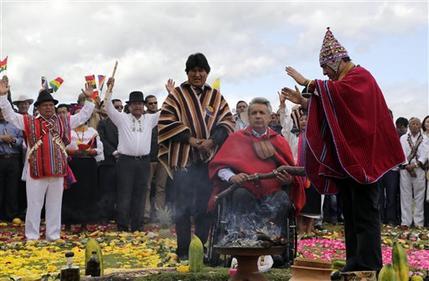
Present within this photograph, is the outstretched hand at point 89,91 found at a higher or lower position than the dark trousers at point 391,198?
higher

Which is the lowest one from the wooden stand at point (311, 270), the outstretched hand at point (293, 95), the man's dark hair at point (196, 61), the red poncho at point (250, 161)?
the wooden stand at point (311, 270)

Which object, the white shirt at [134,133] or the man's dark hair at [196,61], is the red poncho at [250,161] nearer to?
the man's dark hair at [196,61]

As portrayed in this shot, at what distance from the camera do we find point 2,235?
41.1 feet

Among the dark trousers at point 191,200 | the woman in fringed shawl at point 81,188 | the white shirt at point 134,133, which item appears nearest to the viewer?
the dark trousers at point 191,200

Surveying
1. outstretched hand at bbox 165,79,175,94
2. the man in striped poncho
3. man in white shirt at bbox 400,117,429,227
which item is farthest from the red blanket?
man in white shirt at bbox 400,117,429,227

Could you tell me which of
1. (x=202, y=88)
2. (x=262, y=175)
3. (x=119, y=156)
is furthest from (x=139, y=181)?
(x=262, y=175)

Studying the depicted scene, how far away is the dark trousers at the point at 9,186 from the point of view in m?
14.0

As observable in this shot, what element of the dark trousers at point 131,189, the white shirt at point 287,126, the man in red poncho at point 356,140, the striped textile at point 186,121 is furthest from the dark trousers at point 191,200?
the white shirt at point 287,126

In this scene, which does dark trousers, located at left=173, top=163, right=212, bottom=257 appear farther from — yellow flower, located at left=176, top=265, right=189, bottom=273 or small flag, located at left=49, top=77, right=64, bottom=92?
small flag, located at left=49, top=77, right=64, bottom=92

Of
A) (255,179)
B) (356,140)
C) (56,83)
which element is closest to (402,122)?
(56,83)

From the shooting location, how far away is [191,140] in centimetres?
847

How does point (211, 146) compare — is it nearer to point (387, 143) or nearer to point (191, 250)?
point (191, 250)

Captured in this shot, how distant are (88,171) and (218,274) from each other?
7168 mm

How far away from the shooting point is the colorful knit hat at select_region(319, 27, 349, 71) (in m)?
6.59
